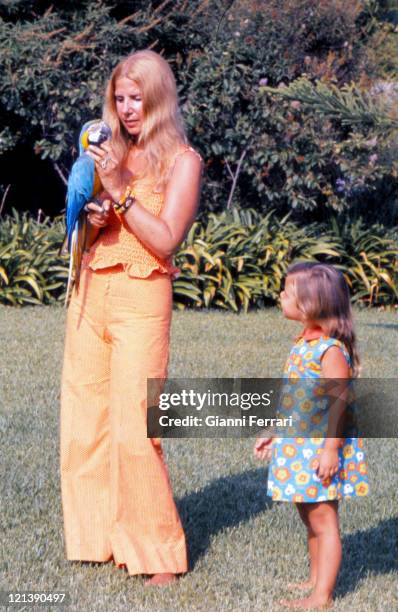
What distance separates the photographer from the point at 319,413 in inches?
139

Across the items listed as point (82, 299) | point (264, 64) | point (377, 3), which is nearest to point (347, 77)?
point (264, 64)

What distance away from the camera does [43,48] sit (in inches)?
460

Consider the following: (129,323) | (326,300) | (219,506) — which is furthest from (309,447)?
(219,506)

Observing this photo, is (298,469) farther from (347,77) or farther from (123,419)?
(347,77)

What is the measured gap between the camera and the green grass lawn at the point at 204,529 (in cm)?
371

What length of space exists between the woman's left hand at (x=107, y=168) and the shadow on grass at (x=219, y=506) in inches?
63.3

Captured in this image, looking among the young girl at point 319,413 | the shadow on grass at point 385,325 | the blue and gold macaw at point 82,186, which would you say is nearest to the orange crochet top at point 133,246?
the blue and gold macaw at point 82,186

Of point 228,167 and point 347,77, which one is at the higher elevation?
point 347,77

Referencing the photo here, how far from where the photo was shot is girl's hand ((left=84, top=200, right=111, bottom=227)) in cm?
349

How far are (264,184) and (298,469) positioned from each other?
938 centimetres

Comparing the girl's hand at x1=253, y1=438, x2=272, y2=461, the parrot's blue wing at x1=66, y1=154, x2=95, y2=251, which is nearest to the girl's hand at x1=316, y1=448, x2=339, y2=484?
the girl's hand at x1=253, y1=438, x2=272, y2=461

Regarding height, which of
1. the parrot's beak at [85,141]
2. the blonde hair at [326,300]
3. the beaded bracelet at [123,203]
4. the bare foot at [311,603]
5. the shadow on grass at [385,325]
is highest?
the parrot's beak at [85,141]

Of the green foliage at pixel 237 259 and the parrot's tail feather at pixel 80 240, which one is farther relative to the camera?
the green foliage at pixel 237 259

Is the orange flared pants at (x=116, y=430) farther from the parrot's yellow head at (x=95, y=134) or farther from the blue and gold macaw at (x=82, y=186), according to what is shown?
the parrot's yellow head at (x=95, y=134)
